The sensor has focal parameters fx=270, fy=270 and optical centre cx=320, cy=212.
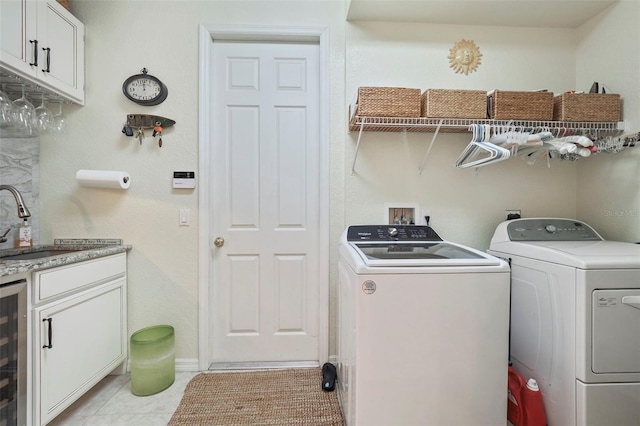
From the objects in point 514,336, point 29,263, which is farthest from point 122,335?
point 514,336

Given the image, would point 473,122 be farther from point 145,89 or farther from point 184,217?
point 145,89

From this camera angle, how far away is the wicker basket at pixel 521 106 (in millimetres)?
1665

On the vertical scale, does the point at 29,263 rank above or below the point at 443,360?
above

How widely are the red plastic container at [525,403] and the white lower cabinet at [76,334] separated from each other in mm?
2317

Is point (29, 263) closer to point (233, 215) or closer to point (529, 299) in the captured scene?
point (233, 215)

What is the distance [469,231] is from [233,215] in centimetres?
175

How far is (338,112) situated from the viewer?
197 cm

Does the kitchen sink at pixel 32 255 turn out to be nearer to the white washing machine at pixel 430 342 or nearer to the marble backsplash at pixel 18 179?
the marble backsplash at pixel 18 179

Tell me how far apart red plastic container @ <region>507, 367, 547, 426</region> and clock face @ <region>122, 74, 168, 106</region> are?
2789 millimetres

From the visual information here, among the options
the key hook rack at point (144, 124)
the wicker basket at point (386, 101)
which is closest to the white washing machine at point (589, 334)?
the wicker basket at point (386, 101)

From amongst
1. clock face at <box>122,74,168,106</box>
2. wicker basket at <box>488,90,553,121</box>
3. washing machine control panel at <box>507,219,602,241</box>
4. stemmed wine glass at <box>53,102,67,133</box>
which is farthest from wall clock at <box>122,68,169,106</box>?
washing machine control panel at <box>507,219,602,241</box>

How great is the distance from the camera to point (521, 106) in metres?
1.67

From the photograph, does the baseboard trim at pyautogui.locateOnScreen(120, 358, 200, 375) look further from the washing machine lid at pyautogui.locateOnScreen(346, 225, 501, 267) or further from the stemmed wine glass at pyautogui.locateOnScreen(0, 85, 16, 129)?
the stemmed wine glass at pyautogui.locateOnScreen(0, 85, 16, 129)

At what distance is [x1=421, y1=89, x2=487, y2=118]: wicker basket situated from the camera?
64.9 inches
